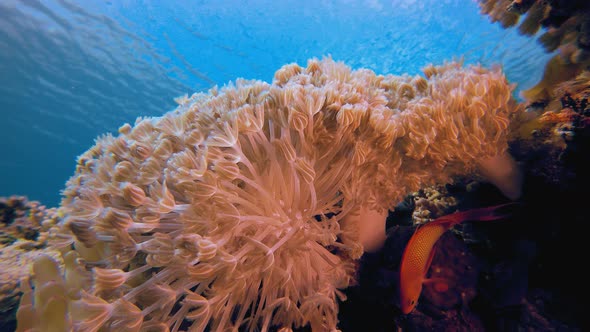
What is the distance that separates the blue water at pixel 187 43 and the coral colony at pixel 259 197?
793 inches

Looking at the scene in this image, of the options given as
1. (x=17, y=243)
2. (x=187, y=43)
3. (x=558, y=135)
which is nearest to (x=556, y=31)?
(x=558, y=135)

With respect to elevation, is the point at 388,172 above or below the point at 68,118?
below

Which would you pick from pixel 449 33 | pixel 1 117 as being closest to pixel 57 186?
pixel 1 117

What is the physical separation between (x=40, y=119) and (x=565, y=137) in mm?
53273

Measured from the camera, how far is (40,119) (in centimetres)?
3834

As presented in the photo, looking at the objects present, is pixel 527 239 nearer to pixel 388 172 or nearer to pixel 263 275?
pixel 388 172

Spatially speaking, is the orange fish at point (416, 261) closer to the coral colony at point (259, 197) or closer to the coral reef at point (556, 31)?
the coral colony at point (259, 197)

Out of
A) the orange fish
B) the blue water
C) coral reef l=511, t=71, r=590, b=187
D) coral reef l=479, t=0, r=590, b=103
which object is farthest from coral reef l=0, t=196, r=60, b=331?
the blue water

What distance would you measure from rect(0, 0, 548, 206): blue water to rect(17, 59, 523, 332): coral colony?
66.1 feet

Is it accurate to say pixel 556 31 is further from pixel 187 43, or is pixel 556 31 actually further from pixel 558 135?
pixel 187 43

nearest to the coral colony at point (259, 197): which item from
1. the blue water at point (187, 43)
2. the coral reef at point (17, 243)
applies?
the coral reef at point (17, 243)

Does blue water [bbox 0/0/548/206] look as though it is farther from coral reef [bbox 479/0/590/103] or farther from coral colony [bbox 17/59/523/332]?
coral colony [bbox 17/59/523/332]

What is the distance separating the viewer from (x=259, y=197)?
7.35 ft

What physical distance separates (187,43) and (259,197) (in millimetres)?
30314
